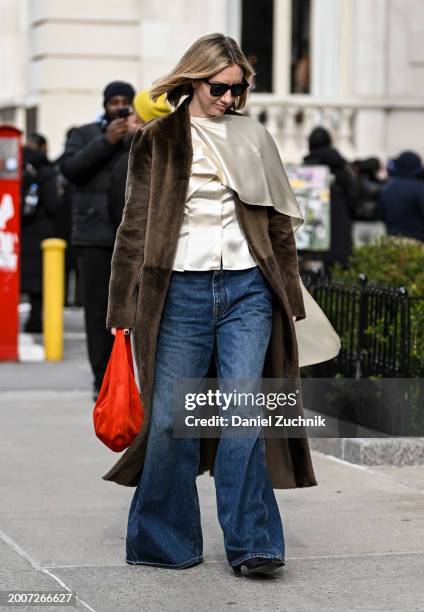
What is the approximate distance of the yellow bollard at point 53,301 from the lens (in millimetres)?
12500

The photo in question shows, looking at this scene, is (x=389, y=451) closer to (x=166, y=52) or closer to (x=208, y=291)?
(x=208, y=291)

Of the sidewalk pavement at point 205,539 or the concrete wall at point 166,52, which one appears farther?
the concrete wall at point 166,52

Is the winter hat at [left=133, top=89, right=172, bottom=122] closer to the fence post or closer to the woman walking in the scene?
the fence post

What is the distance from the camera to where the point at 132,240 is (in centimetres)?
601

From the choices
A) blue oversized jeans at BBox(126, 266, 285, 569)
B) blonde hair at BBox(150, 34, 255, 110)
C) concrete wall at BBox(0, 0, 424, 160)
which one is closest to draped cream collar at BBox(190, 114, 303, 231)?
blonde hair at BBox(150, 34, 255, 110)

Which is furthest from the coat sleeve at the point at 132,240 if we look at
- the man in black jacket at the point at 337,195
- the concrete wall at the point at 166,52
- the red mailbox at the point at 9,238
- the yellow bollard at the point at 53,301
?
the concrete wall at the point at 166,52

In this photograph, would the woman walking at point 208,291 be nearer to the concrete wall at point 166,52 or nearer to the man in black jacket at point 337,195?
the man in black jacket at point 337,195

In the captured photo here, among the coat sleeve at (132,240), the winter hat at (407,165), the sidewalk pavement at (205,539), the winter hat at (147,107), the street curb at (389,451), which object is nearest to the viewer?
the sidewalk pavement at (205,539)

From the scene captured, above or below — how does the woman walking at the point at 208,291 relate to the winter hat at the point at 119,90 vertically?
below

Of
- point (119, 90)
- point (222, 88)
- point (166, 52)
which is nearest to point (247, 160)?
point (222, 88)

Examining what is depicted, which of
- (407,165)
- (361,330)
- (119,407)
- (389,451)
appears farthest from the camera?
(407,165)

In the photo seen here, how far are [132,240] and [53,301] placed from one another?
21.8 ft

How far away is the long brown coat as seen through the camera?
5.91m

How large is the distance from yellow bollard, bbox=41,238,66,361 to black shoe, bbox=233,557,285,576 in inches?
263
